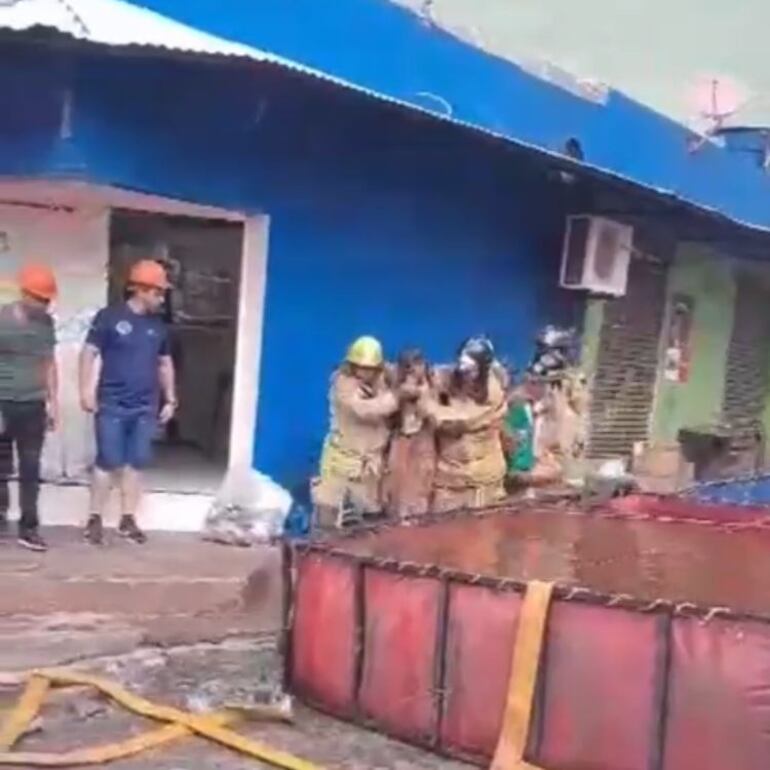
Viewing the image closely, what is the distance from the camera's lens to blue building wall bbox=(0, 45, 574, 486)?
873 cm

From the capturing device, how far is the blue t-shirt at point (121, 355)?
8906mm

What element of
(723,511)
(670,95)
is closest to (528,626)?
(723,511)

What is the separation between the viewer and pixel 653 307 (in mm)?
14367

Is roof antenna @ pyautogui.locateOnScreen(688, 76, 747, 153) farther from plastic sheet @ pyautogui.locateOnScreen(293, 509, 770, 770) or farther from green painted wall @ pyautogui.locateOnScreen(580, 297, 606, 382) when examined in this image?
plastic sheet @ pyautogui.locateOnScreen(293, 509, 770, 770)

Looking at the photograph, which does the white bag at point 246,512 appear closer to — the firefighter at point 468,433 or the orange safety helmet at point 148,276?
the firefighter at point 468,433

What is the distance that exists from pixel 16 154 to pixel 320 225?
2.28 meters

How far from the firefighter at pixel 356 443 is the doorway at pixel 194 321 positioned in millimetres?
880

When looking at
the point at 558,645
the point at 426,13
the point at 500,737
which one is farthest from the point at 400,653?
the point at 426,13

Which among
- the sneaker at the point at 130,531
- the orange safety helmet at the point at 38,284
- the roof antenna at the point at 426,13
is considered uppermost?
the roof antenna at the point at 426,13

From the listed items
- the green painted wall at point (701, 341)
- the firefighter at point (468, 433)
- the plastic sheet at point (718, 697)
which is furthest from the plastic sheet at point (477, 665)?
the green painted wall at point (701, 341)

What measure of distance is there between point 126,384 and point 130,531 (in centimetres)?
91

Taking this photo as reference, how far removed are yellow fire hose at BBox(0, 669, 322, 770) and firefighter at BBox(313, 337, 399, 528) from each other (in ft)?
11.2

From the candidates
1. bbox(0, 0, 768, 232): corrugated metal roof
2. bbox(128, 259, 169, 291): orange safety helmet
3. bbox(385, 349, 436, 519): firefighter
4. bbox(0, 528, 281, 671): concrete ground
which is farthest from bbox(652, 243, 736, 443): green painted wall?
bbox(128, 259, 169, 291): orange safety helmet

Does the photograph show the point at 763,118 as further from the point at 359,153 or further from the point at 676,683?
the point at 676,683
